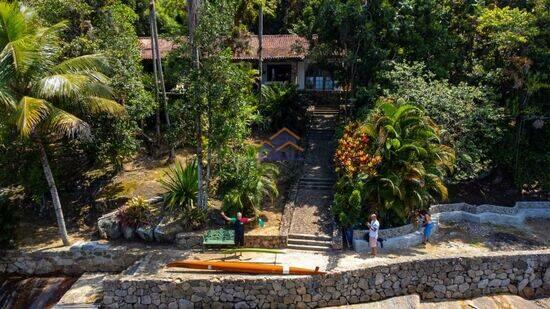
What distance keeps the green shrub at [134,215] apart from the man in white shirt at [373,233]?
7.95m

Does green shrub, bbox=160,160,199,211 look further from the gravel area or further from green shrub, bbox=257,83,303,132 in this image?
green shrub, bbox=257,83,303,132

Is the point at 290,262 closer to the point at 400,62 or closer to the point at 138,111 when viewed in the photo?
the point at 138,111

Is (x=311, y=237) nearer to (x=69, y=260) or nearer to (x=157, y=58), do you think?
(x=69, y=260)

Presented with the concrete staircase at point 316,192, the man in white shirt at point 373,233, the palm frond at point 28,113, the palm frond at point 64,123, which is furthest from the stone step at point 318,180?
the palm frond at point 28,113

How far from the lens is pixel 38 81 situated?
44.4 feet

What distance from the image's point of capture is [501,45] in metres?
18.6

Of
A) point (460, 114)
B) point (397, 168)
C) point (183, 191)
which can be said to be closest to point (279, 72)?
point (460, 114)

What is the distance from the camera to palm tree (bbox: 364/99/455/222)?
49.0ft

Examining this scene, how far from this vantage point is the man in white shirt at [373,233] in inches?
551

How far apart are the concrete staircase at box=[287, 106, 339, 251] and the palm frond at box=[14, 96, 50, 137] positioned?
8820 mm

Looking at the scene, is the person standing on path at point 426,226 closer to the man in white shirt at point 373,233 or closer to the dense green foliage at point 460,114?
the man in white shirt at point 373,233

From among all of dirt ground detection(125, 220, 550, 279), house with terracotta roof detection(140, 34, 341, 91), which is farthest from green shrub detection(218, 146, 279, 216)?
house with terracotta roof detection(140, 34, 341, 91)

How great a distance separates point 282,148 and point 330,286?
796 cm

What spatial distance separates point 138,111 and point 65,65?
456 centimetres
